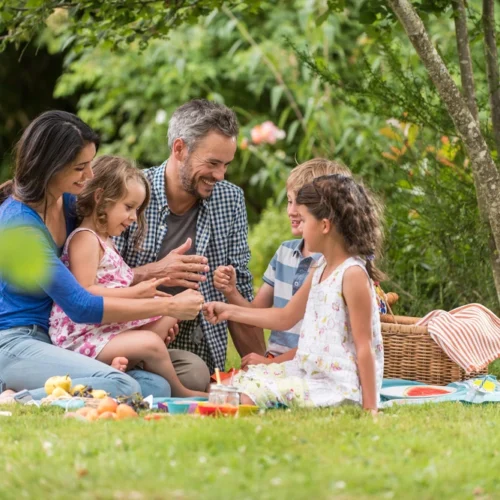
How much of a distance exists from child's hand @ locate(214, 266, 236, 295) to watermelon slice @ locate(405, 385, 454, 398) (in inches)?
35.4

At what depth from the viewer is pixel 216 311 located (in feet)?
12.3

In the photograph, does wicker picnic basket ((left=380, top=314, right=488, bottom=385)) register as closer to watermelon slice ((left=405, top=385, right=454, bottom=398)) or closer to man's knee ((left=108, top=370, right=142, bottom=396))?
watermelon slice ((left=405, top=385, right=454, bottom=398))

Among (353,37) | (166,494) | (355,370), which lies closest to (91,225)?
(355,370)

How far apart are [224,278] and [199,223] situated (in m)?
0.45

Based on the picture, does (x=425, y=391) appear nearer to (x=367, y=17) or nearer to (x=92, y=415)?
(x=92, y=415)

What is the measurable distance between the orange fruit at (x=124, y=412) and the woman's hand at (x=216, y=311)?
72 cm

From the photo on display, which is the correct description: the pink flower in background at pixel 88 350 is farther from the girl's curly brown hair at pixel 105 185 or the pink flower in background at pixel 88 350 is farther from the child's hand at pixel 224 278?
the child's hand at pixel 224 278

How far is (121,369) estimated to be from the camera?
12.1 feet

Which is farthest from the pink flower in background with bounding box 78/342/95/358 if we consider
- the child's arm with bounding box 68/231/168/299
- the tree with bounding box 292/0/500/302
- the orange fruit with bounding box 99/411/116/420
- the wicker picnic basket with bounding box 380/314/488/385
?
the tree with bounding box 292/0/500/302

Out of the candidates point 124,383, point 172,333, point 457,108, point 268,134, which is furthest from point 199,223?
point 268,134

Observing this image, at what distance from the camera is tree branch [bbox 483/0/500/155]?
458 cm

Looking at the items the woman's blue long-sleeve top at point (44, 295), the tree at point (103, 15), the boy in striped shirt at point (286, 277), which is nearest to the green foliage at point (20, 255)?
the woman's blue long-sleeve top at point (44, 295)

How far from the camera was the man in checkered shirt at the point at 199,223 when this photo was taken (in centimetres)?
418

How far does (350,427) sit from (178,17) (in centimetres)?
271
